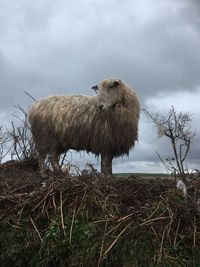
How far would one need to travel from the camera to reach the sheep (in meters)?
13.1

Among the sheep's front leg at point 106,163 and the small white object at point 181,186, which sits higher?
the sheep's front leg at point 106,163

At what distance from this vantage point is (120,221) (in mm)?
7059

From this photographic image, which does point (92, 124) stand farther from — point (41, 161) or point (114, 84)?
point (41, 161)

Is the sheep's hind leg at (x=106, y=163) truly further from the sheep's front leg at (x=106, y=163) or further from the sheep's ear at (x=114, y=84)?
the sheep's ear at (x=114, y=84)

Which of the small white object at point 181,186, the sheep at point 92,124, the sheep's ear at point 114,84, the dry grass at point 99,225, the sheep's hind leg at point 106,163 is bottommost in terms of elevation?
the dry grass at point 99,225

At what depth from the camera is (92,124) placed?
1352 cm

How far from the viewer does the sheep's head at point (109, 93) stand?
13.0 m

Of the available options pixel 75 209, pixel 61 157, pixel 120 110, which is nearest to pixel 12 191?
pixel 75 209

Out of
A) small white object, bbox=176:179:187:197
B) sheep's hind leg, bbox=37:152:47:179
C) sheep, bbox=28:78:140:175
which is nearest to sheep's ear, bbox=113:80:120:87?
sheep, bbox=28:78:140:175

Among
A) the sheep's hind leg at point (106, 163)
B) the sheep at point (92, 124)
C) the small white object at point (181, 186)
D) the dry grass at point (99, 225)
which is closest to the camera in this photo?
the dry grass at point (99, 225)

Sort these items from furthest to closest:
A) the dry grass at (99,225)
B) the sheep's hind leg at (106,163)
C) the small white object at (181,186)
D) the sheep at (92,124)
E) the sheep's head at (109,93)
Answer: the sheep at (92,124) < the sheep's head at (109,93) < the sheep's hind leg at (106,163) < the small white object at (181,186) < the dry grass at (99,225)

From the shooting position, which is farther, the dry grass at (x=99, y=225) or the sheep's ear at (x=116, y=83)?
the sheep's ear at (x=116, y=83)

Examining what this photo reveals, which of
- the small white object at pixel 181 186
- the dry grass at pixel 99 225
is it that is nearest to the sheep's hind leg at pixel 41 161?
the dry grass at pixel 99 225

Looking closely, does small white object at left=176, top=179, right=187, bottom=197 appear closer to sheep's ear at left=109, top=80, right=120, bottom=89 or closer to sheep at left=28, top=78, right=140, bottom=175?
sheep at left=28, top=78, right=140, bottom=175
